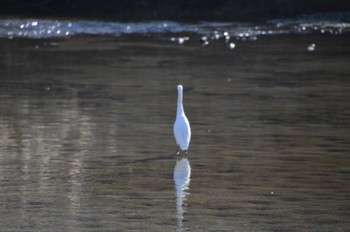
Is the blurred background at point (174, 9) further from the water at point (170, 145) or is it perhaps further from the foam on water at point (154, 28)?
the water at point (170, 145)

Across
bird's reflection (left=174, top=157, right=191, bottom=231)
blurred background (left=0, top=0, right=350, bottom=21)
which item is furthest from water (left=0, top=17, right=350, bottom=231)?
blurred background (left=0, top=0, right=350, bottom=21)

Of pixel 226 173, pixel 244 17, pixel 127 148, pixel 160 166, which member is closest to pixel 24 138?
pixel 127 148

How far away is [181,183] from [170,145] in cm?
244

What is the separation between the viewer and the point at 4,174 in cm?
1093

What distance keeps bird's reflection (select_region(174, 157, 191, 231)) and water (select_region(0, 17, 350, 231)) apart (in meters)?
0.02

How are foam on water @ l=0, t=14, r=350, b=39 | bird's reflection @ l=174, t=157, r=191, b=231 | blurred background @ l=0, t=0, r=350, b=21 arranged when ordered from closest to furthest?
1. bird's reflection @ l=174, t=157, r=191, b=231
2. foam on water @ l=0, t=14, r=350, b=39
3. blurred background @ l=0, t=0, r=350, b=21

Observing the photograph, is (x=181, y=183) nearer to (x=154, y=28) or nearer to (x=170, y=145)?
(x=170, y=145)

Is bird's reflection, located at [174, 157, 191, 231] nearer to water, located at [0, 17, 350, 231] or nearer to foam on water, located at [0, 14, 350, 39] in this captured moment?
water, located at [0, 17, 350, 231]

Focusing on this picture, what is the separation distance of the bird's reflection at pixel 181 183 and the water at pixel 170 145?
17 millimetres

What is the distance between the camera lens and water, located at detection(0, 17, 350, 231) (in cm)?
922

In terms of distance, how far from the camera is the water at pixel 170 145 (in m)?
9.22

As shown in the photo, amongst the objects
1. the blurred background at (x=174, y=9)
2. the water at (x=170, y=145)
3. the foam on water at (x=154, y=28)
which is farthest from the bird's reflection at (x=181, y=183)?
the blurred background at (x=174, y=9)

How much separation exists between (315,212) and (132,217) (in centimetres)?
156

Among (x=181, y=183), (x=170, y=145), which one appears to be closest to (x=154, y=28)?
(x=170, y=145)
